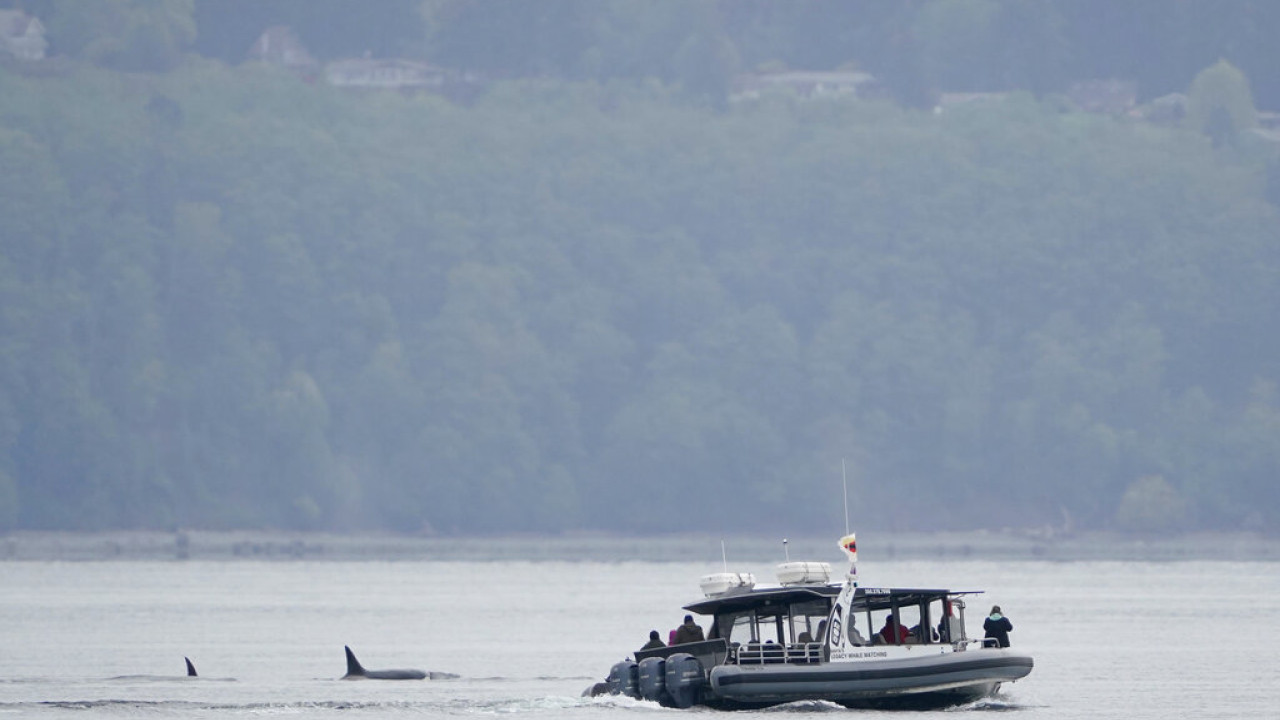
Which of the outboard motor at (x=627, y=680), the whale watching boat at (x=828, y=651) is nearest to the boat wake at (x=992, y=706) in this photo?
the whale watching boat at (x=828, y=651)

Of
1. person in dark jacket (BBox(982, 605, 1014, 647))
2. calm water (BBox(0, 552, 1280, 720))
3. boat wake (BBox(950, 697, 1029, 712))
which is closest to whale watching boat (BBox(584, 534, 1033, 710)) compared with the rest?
person in dark jacket (BBox(982, 605, 1014, 647))

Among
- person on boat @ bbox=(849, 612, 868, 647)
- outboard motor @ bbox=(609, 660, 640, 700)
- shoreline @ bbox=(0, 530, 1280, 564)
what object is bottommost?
outboard motor @ bbox=(609, 660, 640, 700)

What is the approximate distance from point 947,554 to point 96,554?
196ft

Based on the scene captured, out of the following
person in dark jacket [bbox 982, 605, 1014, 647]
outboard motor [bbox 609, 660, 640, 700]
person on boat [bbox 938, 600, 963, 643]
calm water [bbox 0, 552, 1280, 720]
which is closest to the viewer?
person on boat [bbox 938, 600, 963, 643]

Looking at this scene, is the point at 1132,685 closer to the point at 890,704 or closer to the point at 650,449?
the point at 890,704

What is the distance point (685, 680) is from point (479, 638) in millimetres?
31062

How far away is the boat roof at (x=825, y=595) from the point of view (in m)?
47.8

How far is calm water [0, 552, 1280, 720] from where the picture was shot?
53906 mm

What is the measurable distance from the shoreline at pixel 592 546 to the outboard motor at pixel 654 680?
121508mm

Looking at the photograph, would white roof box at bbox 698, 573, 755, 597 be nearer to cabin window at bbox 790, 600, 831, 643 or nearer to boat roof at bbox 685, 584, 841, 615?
boat roof at bbox 685, 584, 841, 615

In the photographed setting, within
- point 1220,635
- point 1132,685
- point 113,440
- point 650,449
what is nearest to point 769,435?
point 650,449

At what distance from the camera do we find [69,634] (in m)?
80.4

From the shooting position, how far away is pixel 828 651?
47625 millimetres

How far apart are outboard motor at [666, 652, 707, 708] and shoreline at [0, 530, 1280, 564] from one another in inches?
4806
